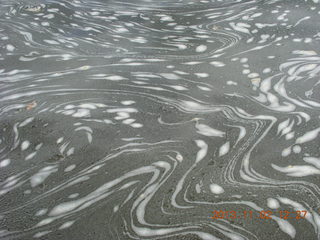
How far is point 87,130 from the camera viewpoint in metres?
1.71

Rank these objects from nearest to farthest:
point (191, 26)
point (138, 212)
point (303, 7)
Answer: point (138, 212)
point (191, 26)
point (303, 7)

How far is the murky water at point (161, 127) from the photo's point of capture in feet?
4.17

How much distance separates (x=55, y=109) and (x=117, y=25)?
123cm

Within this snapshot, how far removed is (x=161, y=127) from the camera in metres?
1.71

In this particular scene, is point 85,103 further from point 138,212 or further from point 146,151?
point 138,212

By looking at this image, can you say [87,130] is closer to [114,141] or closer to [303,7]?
[114,141]

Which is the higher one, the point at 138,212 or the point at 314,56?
the point at 314,56

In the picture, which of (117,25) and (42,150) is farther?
(117,25)

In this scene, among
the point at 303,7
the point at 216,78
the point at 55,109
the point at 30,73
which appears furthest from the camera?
the point at 303,7

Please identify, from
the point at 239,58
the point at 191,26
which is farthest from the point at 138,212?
the point at 191,26

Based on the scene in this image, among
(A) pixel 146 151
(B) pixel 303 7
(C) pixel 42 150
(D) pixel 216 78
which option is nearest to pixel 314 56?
(D) pixel 216 78

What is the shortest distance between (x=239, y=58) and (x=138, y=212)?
136cm

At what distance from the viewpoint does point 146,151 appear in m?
1.57

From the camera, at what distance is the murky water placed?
1.27 m
